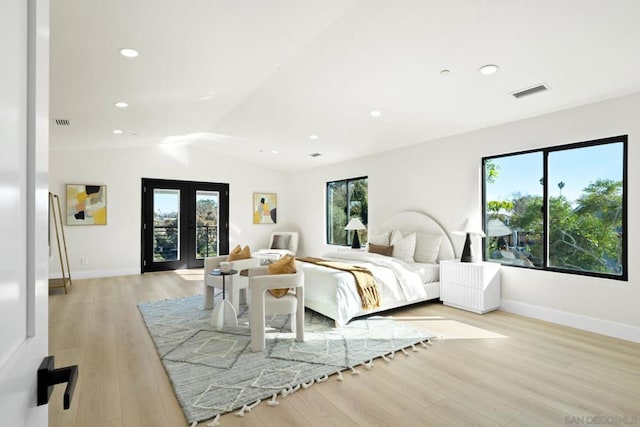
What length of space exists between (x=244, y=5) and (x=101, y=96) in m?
2.31

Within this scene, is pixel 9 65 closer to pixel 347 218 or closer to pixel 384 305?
pixel 384 305

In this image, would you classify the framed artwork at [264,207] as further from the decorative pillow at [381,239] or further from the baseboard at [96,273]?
the decorative pillow at [381,239]

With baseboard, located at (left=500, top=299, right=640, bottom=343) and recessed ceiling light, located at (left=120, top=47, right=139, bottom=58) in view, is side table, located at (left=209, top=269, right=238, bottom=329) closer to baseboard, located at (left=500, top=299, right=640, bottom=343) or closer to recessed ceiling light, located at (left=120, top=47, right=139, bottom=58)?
recessed ceiling light, located at (left=120, top=47, right=139, bottom=58)

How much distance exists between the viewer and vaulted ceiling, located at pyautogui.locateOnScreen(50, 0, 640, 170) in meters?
2.48

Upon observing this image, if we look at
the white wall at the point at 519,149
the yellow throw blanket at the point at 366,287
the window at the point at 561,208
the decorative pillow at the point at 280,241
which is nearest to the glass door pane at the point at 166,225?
the decorative pillow at the point at 280,241

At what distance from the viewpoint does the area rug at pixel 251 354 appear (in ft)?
7.82

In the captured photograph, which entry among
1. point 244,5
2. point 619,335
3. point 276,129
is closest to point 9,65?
point 244,5

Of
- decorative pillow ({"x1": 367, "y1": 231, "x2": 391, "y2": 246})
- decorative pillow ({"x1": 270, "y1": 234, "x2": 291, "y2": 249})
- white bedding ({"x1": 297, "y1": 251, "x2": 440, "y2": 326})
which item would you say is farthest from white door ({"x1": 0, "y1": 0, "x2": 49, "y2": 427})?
decorative pillow ({"x1": 270, "y1": 234, "x2": 291, "y2": 249})

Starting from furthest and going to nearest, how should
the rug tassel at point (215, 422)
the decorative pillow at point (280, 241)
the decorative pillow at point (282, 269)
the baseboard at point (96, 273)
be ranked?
the decorative pillow at point (280, 241) → the baseboard at point (96, 273) → the decorative pillow at point (282, 269) → the rug tassel at point (215, 422)

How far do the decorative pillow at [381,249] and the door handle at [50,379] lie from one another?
16.2 ft

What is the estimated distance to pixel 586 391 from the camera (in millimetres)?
2445

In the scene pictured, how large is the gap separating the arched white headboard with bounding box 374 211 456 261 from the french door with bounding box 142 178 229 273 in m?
4.02

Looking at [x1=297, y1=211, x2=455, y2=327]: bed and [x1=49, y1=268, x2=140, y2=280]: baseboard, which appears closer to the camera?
[x1=297, y1=211, x2=455, y2=327]: bed

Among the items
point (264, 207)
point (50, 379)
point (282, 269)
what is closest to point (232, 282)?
point (282, 269)
